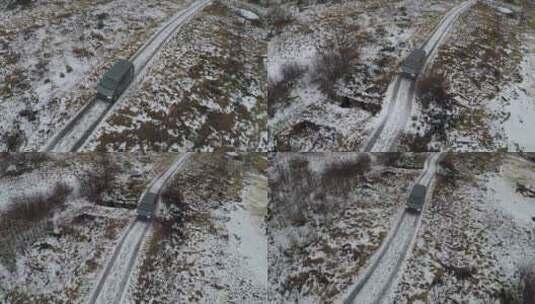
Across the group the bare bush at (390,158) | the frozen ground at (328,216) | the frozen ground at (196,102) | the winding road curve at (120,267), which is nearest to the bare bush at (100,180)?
the frozen ground at (196,102)

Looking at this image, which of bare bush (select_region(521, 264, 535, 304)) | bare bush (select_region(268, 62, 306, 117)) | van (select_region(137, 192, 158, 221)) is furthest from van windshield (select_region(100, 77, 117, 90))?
bare bush (select_region(521, 264, 535, 304))

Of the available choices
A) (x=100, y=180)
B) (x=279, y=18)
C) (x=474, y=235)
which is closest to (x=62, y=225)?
(x=100, y=180)

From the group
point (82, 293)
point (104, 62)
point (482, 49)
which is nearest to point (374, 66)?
point (482, 49)

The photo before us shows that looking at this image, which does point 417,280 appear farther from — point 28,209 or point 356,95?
point 28,209

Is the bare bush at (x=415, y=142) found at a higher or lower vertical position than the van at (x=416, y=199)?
higher

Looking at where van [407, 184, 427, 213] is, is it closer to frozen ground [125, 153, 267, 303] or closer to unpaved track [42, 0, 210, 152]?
frozen ground [125, 153, 267, 303]

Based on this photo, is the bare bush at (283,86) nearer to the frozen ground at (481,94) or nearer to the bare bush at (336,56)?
the bare bush at (336,56)

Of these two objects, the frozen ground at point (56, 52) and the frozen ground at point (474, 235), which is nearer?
the frozen ground at point (474, 235)
